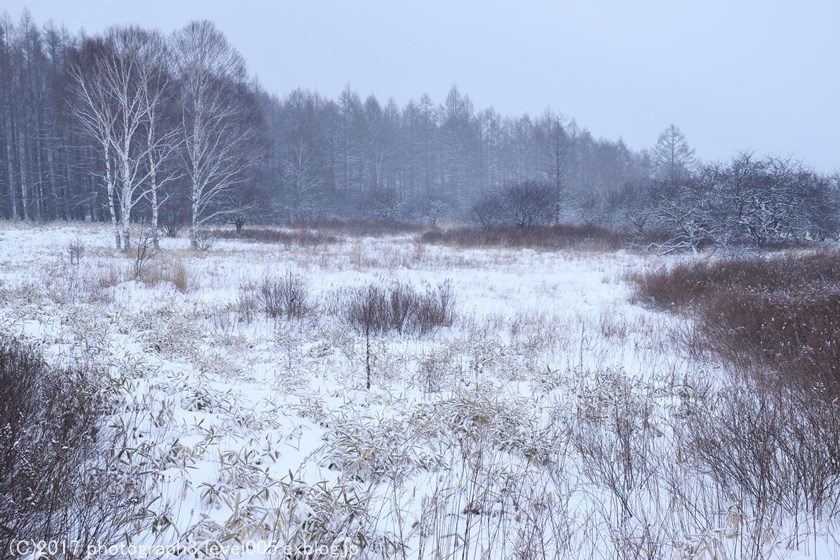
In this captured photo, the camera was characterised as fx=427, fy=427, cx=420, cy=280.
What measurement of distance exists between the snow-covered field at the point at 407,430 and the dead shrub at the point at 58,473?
145mm

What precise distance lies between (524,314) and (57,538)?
6.71 meters

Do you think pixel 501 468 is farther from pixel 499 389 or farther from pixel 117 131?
pixel 117 131

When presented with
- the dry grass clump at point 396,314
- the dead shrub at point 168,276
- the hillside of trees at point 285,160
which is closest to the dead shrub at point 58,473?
the dry grass clump at point 396,314

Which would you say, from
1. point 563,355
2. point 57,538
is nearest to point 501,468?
point 57,538

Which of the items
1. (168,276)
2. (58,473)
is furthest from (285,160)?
(58,473)

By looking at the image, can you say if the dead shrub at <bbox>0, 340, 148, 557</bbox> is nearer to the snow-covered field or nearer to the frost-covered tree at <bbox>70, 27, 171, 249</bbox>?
the snow-covered field

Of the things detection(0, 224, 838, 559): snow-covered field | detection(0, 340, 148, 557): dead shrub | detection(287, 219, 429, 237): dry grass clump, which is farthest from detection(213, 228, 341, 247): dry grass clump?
detection(0, 340, 148, 557): dead shrub

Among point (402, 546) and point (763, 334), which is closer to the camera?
point (402, 546)

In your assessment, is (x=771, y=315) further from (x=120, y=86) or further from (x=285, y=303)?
(x=120, y=86)

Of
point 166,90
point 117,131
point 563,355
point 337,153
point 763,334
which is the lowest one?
point 563,355

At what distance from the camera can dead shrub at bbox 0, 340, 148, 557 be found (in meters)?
1.86

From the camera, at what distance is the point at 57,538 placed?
1.82 meters

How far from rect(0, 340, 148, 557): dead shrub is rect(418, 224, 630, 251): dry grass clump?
18424mm

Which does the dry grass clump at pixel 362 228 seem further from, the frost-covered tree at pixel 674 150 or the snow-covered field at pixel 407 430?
the frost-covered tree at pixel 674 150
